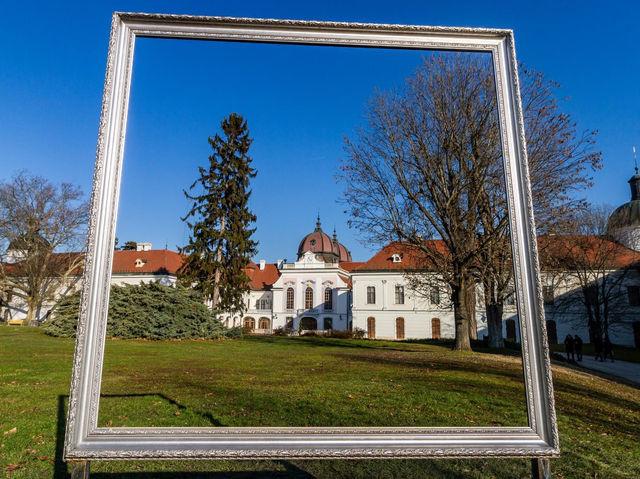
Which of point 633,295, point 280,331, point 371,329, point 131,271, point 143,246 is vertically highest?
point 633,295

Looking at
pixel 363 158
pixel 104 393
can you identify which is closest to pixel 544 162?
pixel 363 158

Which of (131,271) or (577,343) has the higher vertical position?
(131,271)

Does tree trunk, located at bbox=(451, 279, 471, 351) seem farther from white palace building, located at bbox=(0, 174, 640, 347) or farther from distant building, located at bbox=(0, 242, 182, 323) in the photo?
distant building, located at bbox=(0, 242, 182, 323)

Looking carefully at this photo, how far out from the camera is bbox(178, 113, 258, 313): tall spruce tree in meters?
2.70

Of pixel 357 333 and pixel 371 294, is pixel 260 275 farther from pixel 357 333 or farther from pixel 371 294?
pixel 371 294

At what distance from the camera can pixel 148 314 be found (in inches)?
142

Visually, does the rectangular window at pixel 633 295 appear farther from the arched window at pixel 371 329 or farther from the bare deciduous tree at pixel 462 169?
the bare deciduous tree at pixel 462 169

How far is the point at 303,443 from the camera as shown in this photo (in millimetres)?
1942

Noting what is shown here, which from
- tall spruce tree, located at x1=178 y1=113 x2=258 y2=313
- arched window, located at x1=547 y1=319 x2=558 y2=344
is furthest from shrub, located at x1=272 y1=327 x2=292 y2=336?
arched window, located at x1=547 y1=319 x2=558 y2=344

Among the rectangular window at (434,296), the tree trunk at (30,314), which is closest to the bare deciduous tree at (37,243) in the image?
the tree trunk at (30,314)

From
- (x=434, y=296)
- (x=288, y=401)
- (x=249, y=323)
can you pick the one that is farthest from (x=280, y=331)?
→ (x=434, y=296)

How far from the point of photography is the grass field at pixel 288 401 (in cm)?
293

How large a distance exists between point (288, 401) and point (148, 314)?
1.85m

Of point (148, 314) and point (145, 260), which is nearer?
point (145, 260)
